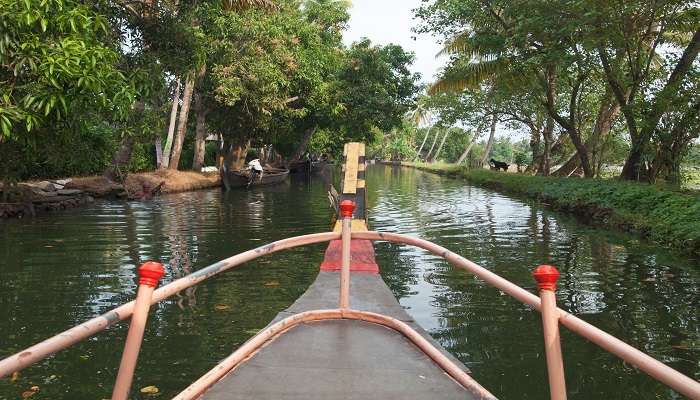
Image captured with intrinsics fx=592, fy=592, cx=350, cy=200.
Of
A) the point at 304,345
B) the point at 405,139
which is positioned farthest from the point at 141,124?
the point at 405,139

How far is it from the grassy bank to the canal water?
0.50 m

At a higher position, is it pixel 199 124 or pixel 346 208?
pixel 199 124

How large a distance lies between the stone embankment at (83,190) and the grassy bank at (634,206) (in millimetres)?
14237

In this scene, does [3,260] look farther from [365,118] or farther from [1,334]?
[365,118]

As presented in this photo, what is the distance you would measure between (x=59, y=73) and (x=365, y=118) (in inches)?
1153

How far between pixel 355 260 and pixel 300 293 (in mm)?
1306

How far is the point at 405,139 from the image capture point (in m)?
83.7

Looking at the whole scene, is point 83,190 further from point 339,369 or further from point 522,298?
point 522,298

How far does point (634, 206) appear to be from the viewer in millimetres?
14469

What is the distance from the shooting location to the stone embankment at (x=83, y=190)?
49.5 feet

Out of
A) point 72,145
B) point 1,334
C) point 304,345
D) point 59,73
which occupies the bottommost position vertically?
point 1,334

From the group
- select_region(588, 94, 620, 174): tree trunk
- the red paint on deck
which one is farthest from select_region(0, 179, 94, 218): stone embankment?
select_region(588, 94, 620, 174): tree trunk

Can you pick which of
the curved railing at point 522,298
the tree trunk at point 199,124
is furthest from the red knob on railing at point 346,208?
the tree trunk at point 199,124

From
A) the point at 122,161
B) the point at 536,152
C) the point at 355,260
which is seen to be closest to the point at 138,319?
the point at 355,260
